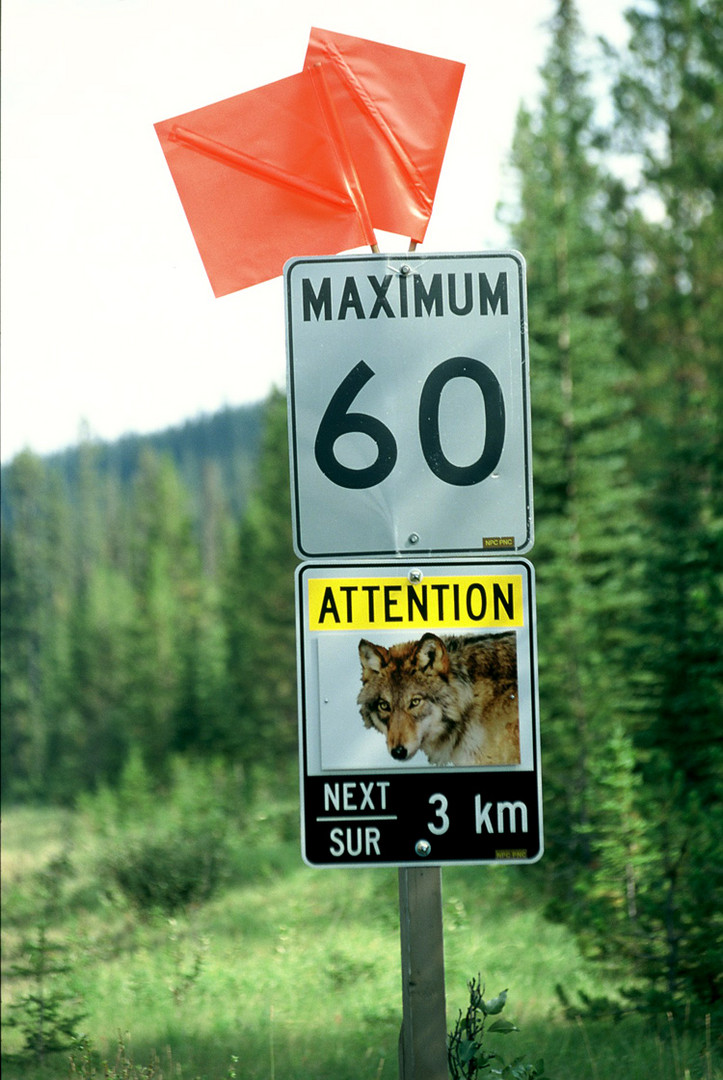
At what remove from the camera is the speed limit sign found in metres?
3.17

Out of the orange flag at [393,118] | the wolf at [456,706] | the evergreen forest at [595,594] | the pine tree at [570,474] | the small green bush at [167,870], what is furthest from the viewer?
the pine tree at [570,474]

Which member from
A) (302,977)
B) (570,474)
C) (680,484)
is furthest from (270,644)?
(302,977)

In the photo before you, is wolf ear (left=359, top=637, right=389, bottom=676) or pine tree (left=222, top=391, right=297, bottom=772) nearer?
wolf ear (left=359, top=637, right=389, bottom=676)

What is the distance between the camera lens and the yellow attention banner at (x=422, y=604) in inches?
122

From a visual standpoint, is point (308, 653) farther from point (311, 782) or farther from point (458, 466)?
point (458, 466)

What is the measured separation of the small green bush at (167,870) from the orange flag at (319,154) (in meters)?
9.04

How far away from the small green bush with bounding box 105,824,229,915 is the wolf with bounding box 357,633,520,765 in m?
8.84

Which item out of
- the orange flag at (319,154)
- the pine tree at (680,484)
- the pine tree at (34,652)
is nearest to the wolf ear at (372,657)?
the orange flag at (319,154)

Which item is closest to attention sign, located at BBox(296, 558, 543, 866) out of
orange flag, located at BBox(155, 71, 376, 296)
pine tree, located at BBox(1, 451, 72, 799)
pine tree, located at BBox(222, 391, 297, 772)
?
orange flag, located at BBox(155, 71, 376, 296)

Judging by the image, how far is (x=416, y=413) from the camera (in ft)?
10.5

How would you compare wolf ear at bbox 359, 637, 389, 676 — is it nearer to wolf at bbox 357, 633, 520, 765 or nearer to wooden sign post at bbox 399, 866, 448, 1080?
wolf at bbox 357, 633, 520, 765

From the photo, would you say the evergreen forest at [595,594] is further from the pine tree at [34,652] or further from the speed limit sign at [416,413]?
the speed limit sign at [416,413]

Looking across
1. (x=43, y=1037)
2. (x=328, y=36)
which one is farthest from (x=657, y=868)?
(x=328, y=36)

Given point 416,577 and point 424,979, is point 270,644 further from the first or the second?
point 416,577
